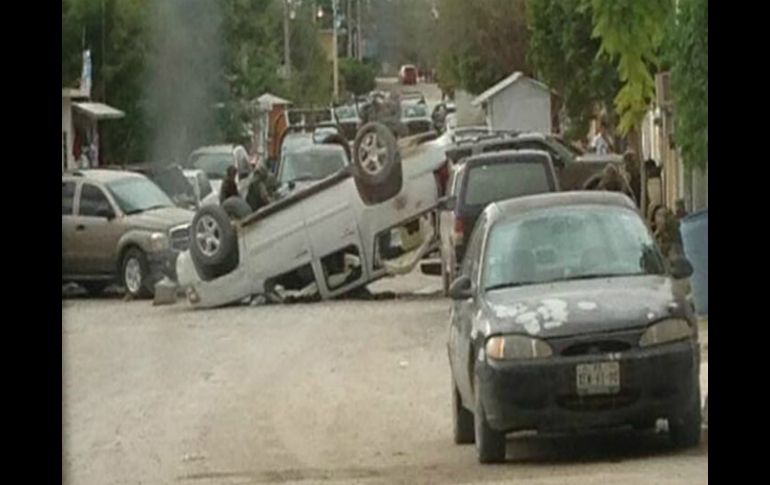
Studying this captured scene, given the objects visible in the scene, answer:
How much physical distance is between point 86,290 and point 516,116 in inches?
70.1

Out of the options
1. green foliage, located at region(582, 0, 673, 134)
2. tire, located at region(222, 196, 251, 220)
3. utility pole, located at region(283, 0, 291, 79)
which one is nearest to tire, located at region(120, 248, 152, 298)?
tire, located at region(222, 196, 251, 220)

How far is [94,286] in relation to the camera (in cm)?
715

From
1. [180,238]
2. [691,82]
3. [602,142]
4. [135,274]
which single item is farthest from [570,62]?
[135,274]

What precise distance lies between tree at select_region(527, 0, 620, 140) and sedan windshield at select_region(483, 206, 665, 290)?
0.39 meters

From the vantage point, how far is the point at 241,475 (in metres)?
6.89

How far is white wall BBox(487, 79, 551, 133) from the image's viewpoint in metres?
7.18

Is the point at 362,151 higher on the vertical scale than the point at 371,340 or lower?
higher

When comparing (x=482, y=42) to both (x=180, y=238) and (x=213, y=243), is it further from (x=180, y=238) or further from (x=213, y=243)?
(x=180, y=238)

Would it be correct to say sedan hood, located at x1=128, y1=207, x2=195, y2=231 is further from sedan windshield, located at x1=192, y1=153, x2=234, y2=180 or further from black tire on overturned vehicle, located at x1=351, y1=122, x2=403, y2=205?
black tire on overturned vehicle, located at x1=351, y1=122, x2=403, y2=205

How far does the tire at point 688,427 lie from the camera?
23.2 ft

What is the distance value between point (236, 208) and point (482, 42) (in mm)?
1149

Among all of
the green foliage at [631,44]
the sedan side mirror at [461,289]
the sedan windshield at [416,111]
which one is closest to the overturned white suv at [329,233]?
the sedan windshield at [416,111]
